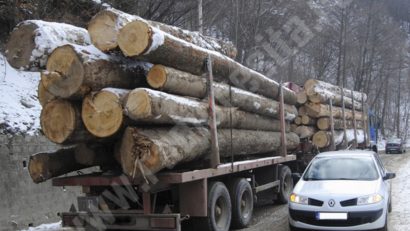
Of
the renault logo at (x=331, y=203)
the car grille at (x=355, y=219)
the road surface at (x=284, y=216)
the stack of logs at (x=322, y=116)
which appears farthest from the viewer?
the stack of logs at (x=322, y=116)

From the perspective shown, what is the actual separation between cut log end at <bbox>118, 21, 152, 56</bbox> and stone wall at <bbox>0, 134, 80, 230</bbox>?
14.9 ft

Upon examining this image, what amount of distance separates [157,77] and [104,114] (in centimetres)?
103

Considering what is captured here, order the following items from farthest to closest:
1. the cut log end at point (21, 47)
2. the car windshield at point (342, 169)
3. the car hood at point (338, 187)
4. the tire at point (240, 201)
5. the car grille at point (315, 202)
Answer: the tire at point (240, 201)
the car windshield at point (342, 169)
the car hood at point (338, 187)
the car grille at point (315, 202)
the cut log end at point (21, 47)

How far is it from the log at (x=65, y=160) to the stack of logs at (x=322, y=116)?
9682mm

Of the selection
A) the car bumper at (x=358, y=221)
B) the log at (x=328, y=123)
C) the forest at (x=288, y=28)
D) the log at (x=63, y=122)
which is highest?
the forest at (x=288, y=28)

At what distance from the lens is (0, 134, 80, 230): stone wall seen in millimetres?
9773

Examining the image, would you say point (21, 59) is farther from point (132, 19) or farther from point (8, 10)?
point (8, 10)

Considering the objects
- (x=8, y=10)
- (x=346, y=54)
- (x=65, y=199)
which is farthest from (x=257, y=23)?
(x=346, y=54)

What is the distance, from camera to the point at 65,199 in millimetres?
11297

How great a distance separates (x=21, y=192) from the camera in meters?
10.1

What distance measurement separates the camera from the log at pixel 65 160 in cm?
733

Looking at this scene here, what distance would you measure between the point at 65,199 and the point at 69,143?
186 inches

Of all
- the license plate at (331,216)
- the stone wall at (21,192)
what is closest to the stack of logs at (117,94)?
the license plate at (331,216)

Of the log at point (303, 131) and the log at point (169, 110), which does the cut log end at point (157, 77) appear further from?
the log at point (303, 131)
